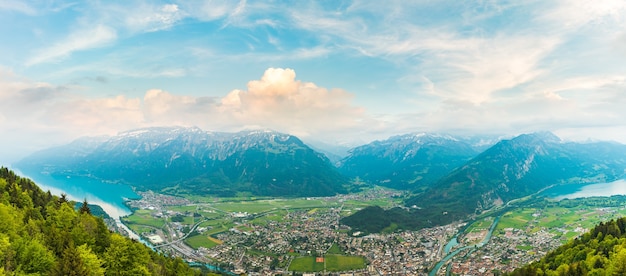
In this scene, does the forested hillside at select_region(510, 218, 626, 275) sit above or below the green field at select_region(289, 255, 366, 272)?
above

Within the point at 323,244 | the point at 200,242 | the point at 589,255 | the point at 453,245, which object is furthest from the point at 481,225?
the point at 200,242

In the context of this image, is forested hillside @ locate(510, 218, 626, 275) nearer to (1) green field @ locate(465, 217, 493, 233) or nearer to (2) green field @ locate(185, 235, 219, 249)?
(1) green field @ locate(465, 217, 493, 233)

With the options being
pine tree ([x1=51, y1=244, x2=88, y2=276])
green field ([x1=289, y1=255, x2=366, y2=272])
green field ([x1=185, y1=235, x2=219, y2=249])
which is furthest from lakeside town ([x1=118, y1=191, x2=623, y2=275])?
pine tree ([x1=51, y1=244, x2=88, y2=276])

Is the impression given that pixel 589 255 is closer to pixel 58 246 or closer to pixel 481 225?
pixel 58 246

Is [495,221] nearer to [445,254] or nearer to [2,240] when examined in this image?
[445,254]

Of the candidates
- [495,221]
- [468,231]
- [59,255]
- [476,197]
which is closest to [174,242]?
[59,255]
